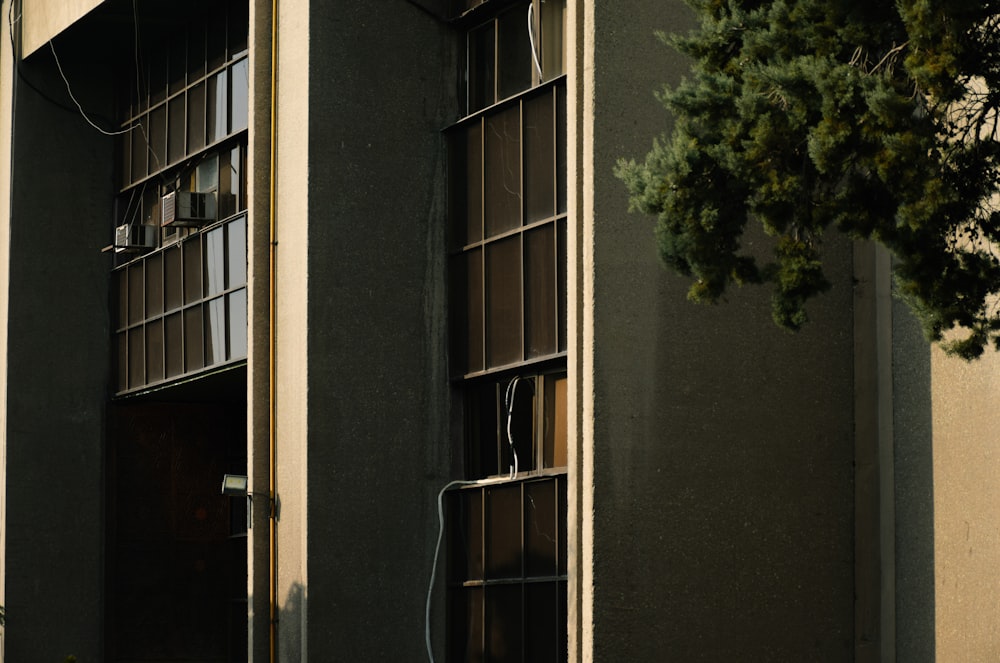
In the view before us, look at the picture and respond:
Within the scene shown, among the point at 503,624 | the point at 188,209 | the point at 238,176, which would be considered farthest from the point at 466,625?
the point at 188,209

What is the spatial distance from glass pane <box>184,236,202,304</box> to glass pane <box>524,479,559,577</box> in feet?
26.1

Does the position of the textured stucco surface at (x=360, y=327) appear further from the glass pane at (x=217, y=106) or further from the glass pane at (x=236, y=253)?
the glass pane at (x=217, y=106)

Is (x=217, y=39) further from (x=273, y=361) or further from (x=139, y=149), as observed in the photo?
(x=273, y=361)

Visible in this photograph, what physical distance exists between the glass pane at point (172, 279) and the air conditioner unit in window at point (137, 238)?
A: 541mm

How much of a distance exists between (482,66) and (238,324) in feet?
18.3

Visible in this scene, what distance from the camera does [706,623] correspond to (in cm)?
1333

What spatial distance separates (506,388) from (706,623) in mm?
4971

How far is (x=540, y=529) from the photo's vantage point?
16750 mm

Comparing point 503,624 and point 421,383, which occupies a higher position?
point 421,383

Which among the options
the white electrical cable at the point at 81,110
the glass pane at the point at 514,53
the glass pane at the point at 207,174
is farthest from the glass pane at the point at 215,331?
the glass pane at the point at 514,53

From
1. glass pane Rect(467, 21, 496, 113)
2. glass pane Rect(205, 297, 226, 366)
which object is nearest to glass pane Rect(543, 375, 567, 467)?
glass pane Rect(467, 21, 496, 113)

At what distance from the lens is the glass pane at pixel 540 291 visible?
16769 mm

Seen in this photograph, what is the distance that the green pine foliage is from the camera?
9.12 meters

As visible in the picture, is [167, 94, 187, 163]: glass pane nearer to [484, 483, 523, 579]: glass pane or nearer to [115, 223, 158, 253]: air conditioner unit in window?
[115, 223, 158, 253]: air conditioner unit in window
